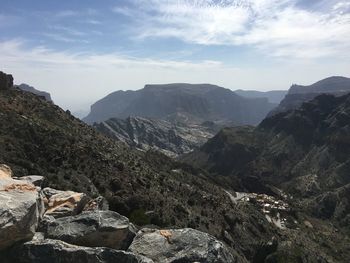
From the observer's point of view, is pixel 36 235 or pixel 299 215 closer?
pixel 36 235

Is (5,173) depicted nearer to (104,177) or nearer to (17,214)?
(17,214)

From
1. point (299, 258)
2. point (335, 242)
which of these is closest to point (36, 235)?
point (299, 258)

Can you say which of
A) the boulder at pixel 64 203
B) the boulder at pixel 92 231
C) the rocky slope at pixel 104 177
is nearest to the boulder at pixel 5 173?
the boulder at pixel 64 203

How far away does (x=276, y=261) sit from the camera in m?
85.8

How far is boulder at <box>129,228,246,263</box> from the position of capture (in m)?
19.3

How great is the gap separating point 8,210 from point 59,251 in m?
2.60

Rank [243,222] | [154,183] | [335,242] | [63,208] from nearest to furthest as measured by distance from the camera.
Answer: [63,208]
[154,183]
[243,222]
[335,242]

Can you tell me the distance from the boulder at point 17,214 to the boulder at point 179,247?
4612 mm

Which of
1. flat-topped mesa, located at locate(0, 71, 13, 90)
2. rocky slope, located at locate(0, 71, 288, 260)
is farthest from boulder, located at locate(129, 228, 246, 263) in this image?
flat-topped mesa, located at locate(0, 71, 13, 90)

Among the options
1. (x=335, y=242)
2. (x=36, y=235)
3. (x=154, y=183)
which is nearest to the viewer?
(x=36, y=235)

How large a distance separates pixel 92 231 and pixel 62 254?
2.36 meters

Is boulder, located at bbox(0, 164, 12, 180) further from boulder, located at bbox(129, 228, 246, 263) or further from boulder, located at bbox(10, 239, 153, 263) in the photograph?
boulder, located at bbox(129, 228, 246, 263)

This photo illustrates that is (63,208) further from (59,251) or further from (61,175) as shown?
(61,175)

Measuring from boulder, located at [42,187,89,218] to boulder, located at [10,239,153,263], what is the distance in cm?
499
